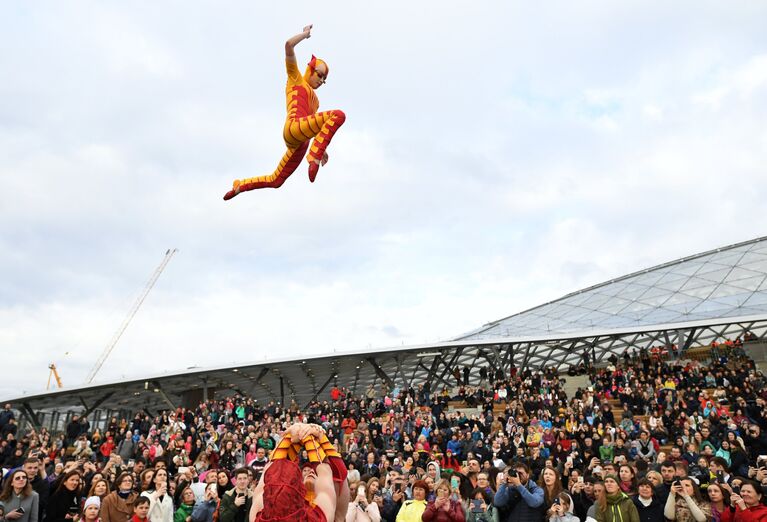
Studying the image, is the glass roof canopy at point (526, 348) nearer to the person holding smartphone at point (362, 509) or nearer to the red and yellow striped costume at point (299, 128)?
the person holding smartphone at point (362, 509)

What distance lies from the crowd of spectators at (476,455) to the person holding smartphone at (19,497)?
13mm

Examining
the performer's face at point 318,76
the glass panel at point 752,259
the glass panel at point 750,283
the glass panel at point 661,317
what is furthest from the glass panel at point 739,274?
the performer's face at point 318,76

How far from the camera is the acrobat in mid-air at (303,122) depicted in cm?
590

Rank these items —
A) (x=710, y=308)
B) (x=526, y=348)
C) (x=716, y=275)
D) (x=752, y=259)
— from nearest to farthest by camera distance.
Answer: (x=710, y=308), (x=526, y=348), (x=716, y=275), (x=752, y=259)

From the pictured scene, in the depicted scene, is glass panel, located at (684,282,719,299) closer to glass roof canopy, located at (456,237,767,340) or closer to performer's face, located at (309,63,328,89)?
glass roof canopy, located at (456,237,767,340)

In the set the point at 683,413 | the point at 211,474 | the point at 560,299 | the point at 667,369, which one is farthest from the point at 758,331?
the point at 211,474

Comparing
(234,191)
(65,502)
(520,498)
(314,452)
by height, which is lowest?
(520,498)

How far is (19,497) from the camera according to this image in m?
6.03

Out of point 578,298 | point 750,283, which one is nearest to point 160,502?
point 750,283

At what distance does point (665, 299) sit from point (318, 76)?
25.7 meters

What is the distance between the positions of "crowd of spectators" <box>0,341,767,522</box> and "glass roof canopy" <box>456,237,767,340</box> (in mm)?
1757

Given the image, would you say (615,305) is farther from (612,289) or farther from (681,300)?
(612,289)

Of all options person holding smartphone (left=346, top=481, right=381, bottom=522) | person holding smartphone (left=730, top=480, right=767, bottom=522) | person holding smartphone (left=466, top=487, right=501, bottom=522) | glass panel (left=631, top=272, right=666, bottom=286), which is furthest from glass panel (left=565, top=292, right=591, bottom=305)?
person holding smartphone (left=346, top=481, right=381, bottom=522)

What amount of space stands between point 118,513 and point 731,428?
12.0 m
